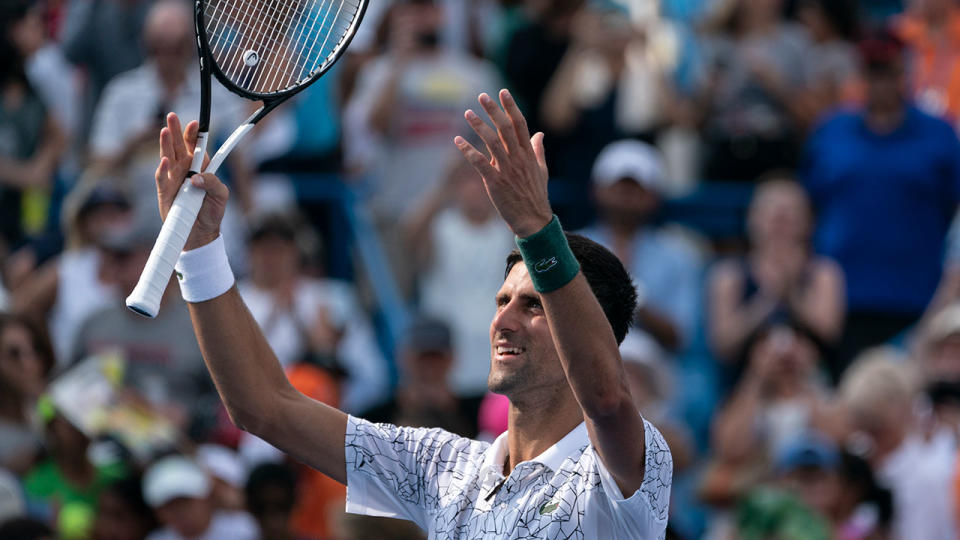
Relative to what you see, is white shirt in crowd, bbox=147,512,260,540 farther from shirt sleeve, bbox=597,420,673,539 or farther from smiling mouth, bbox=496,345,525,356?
shirt sleeve, bbox=597,420,673,539

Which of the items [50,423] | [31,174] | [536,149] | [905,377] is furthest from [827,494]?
[31,174]

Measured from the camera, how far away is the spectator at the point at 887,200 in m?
8.90

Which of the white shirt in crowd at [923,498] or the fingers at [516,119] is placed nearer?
the fingers at [516,119]

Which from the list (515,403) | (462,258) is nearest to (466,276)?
(462,258)

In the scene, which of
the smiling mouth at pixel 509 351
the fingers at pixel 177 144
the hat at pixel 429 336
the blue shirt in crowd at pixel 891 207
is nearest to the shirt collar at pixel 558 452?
the smiling mouth at pixel 509 351

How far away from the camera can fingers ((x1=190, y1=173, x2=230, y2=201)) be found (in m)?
3.89

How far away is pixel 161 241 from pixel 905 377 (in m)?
4.78

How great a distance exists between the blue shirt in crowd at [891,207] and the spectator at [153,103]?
10.5ft

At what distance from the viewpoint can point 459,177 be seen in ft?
29.2

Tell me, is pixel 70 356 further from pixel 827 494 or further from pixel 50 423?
pixel 827 494

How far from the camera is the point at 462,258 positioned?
873cm

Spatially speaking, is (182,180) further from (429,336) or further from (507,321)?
(429,336)

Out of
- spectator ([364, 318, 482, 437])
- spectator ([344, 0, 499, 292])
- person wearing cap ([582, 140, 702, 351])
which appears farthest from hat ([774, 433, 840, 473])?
spectator ([344, 0, 499, 292])

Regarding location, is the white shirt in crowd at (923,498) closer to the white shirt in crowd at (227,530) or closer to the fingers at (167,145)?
the white shirt in crowd at (227,530)
